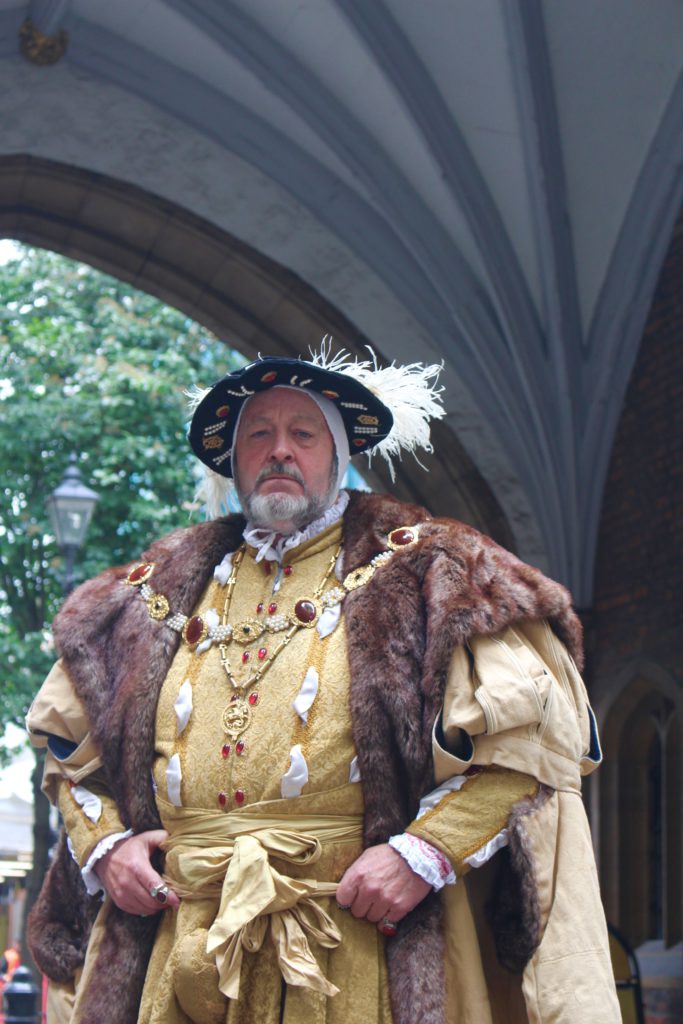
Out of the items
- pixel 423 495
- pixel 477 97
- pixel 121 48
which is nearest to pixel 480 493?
pixel 423 495

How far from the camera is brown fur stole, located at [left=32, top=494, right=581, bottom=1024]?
3.41 metres

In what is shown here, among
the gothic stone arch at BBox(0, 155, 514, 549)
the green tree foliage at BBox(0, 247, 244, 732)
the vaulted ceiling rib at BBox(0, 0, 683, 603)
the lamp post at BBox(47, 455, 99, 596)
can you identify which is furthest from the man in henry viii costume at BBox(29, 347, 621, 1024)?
the green tree foliage at BBox(0, 247, 244, 732)

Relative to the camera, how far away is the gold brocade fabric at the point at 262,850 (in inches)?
130

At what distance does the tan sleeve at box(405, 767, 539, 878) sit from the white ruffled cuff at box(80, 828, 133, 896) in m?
0.70

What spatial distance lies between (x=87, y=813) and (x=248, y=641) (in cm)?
55

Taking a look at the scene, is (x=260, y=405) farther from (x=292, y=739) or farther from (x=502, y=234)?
(x=502, y=234)

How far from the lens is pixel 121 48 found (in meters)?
7.82

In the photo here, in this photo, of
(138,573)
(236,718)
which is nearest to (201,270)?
(138,573)

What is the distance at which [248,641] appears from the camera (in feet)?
12.1

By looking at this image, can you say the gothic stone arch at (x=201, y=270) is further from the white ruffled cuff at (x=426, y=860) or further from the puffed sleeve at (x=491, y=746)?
the white ruffled cuff at (x=426, y=860)

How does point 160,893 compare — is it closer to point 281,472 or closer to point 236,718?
point 236,718

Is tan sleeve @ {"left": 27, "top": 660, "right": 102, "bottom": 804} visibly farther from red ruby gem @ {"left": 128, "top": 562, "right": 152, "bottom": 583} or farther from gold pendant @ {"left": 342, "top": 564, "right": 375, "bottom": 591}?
gold pendant @ {"left": 342, "top": 564, "right": 375, "bottom": 591}

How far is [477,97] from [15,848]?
17874 millimetres

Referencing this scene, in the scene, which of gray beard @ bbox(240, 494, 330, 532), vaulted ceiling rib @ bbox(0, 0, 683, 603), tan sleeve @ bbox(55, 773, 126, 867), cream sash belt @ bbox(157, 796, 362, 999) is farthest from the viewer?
vaulted ceiling rib @ bbox(0, 0, 683, 603)
